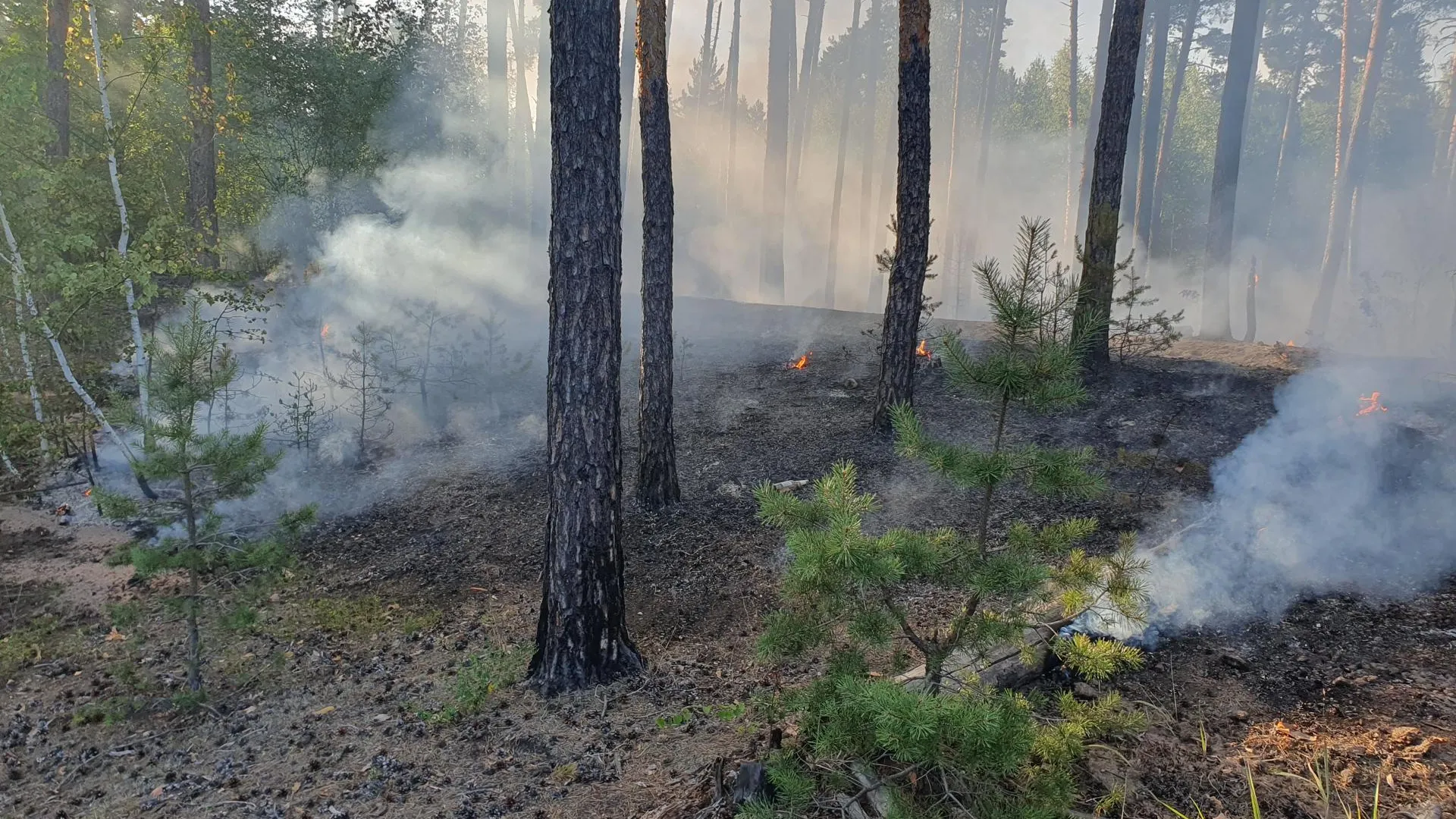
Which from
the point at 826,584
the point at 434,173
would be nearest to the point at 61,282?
the point at 826,584

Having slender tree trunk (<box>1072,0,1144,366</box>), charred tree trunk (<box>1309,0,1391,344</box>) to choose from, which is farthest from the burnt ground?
charred tree trunk (<box>1309,0,1391,344</box>)

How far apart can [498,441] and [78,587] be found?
207 inches

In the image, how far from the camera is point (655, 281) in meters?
8.38

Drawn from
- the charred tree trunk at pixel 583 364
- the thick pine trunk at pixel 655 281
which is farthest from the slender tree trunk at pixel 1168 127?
the charred tree trunk at pixel 583 364

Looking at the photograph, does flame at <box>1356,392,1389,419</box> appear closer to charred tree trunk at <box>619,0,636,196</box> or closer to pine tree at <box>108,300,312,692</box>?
pine tree at <box>108,300,312,692</box>

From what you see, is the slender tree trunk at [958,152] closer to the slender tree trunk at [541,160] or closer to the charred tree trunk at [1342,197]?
the charred tree trunk at [1342,197]

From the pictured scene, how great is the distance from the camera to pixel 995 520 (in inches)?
285

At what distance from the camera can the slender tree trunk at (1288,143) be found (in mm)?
33281

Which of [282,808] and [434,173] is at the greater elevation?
[434,173]

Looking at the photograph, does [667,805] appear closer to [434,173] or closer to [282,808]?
[282,808]

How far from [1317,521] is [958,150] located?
1257 inches

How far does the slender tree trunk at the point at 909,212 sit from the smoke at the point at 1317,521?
11.9 feet

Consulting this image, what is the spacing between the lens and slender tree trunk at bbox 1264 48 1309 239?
1310 inches

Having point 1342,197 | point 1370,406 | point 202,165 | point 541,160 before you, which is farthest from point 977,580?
point 541,160
